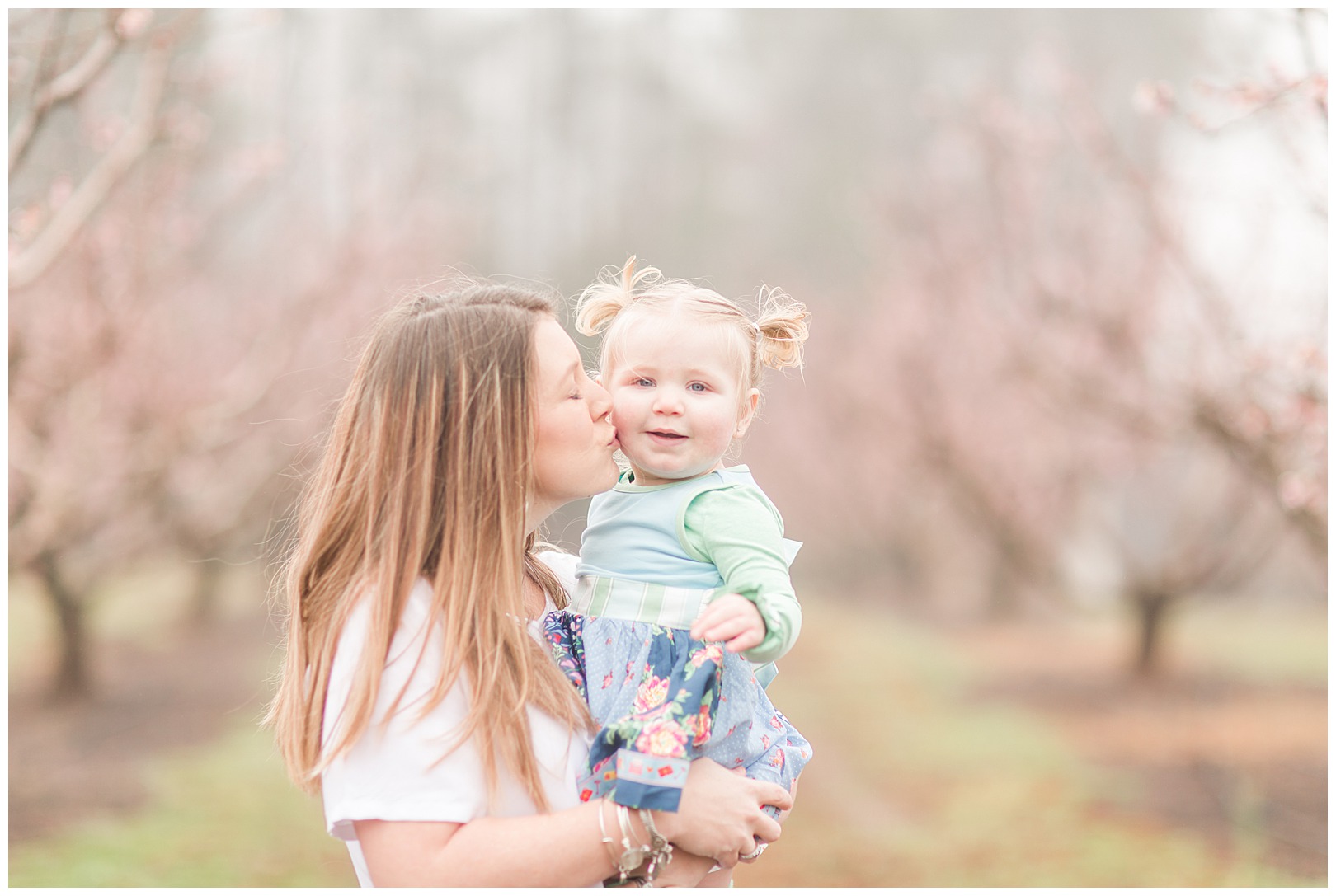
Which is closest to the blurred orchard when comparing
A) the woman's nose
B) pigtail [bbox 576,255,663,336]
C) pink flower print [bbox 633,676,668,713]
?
pigtail [bbox 576,255,663,336]

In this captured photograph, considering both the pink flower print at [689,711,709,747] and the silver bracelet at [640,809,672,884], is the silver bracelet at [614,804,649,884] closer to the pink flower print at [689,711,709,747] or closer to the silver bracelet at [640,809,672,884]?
the silver bracelet at [640,809,672,884]

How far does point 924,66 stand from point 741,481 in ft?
98.8

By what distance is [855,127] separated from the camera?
32406 mm

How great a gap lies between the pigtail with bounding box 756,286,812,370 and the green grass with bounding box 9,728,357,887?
18.7 ft

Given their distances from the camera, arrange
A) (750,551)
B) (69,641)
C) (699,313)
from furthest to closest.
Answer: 1. (69,641)
2. (699,313)
3. (750,551)

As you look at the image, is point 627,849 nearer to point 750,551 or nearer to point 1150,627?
point 750,551

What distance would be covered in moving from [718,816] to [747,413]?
733 millimetres

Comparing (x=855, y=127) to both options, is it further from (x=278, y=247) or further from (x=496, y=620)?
(x=496, y=620)

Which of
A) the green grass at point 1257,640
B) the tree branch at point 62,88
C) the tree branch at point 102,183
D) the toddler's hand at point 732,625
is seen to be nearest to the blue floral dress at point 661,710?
the toddler's hand at point 732,625

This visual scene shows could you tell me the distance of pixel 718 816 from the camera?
185 centimetres

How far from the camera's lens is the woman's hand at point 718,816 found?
1825 millimetres

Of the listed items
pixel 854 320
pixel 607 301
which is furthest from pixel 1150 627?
pixel 607 301

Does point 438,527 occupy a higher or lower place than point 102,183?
lower

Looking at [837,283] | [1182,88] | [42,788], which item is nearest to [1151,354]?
[42,788]
